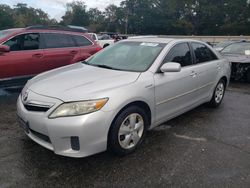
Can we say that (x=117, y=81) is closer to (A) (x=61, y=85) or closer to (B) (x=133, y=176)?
(A) (x=61, y=85)

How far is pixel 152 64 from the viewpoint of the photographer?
3.65 metres

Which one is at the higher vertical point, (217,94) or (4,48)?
(4,48)

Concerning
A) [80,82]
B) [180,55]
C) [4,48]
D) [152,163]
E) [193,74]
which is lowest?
[152,163]

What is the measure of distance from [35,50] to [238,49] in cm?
696

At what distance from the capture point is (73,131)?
271 cm

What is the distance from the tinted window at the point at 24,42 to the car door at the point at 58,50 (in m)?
0.22

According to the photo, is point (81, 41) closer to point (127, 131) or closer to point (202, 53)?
point (202, 53)

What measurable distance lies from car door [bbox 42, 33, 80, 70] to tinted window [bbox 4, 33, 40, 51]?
0.72 feet

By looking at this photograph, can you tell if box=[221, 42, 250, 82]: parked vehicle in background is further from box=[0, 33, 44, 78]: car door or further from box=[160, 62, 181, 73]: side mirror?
box=[0, 33, 44, 78]: car door

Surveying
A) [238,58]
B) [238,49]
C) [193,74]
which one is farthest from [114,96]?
[238,49]

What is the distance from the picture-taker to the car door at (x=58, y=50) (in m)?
6.13

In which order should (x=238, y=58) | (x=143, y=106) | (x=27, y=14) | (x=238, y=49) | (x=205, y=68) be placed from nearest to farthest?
(x=143, y=106)
(x=205, y=68)
(x=238, y=58)
(x=238, y=49)
(x=27, y=14)

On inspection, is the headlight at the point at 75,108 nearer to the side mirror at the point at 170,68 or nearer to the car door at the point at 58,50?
the side mirror at the point at 170,68

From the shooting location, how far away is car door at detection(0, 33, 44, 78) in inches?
217
